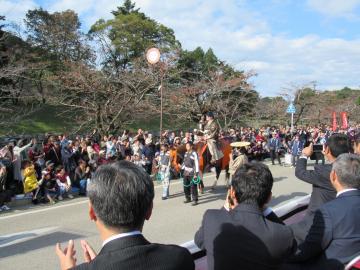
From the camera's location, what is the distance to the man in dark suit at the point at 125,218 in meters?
1.64

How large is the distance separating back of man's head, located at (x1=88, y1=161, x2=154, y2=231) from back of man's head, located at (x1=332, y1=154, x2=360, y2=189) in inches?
71.3

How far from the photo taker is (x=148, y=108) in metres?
23.2

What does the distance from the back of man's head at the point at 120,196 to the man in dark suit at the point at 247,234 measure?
883 millimetres

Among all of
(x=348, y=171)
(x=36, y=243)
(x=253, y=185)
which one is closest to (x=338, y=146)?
(x=348, y=171)

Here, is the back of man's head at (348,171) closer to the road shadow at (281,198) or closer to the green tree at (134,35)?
the road shadow at (281,198)

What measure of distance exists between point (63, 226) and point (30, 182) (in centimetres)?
258

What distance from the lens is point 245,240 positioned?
247 centimetres

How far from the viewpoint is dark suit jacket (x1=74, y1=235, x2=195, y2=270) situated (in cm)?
158

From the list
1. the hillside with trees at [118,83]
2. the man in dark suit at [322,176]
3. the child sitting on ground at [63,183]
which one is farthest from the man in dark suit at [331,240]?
the hillside with trees at [118,83]

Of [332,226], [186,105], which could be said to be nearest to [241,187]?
[332,226]

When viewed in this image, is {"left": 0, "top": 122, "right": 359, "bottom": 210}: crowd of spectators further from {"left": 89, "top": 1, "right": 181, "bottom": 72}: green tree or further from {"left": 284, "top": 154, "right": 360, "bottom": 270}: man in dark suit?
{"left": 89, "top": 1, "right": 181, "bottom": 72}: green tree

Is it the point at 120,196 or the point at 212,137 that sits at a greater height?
the point at 120,196

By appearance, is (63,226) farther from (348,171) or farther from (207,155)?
(348,171)

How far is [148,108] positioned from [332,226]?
20.8m
